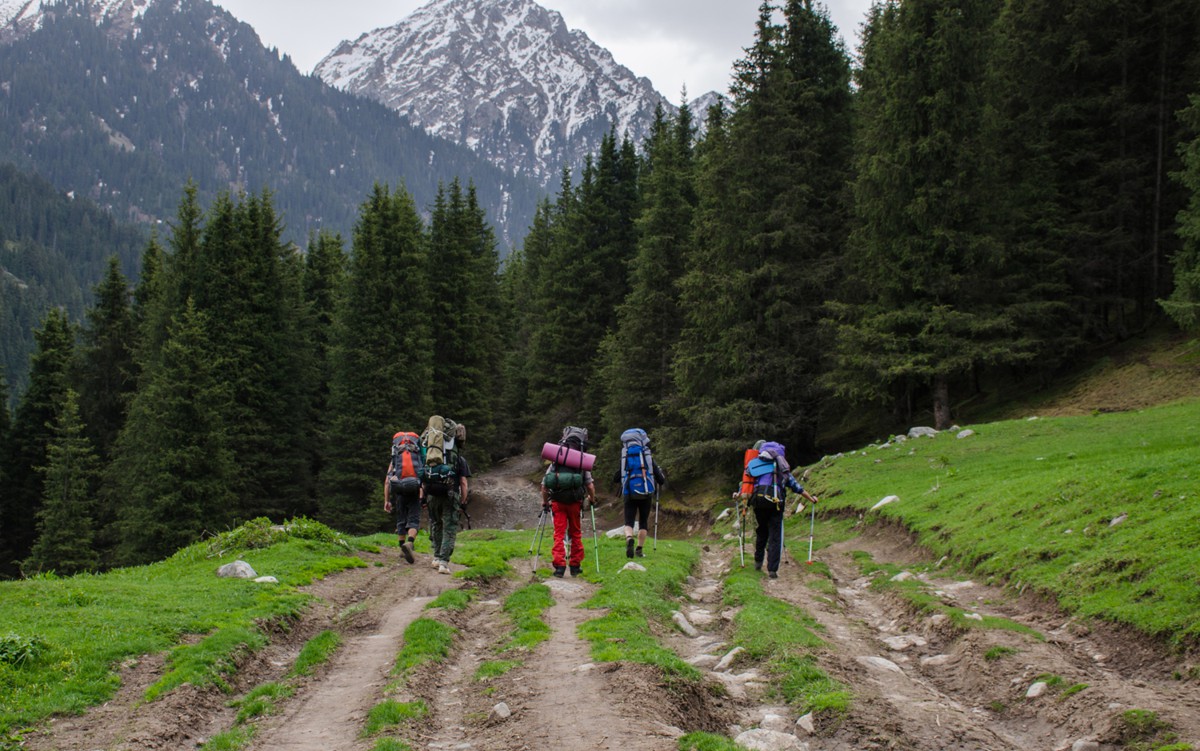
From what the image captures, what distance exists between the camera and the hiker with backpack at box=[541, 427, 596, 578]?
41.9 feet

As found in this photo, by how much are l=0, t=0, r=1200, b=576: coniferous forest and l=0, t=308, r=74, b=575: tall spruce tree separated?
7.77m

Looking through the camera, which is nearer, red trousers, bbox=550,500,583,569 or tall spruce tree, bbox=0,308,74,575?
red trousers, bbox=550,500,583,569

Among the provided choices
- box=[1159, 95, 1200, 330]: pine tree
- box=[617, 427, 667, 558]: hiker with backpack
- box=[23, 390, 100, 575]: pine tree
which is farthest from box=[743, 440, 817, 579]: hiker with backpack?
box=[23, 390, 100, 575]: pine tree

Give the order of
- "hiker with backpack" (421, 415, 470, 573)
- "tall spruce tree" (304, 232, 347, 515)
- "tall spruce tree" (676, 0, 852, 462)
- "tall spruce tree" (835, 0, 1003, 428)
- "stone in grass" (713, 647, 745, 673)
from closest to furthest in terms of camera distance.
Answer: "stone in grass" (713, 647, 745, 673), "hiker with backpack" (421, 415, 470, 573), "tall spruce tree" (835, 0, 1003, 428), "tall spruce tree" (676, 0, 852, 462), "tall spruce tree" (304, 232, 347, 515)

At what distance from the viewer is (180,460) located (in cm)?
3328

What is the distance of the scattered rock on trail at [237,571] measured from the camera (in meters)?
12.5

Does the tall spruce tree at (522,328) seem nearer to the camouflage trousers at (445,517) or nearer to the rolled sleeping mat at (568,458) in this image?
the camouflage trousers at (445,517)

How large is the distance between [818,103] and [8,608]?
1322 inches

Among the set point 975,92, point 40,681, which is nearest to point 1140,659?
point 40,681

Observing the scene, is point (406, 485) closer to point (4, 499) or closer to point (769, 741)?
point (769, 741)

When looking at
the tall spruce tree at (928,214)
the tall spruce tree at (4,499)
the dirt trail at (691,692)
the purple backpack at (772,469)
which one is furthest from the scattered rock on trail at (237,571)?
the tall spruce tree at (4,499)

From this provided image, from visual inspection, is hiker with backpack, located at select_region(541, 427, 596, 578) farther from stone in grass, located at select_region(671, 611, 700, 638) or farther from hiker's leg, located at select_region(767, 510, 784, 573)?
hiker's leg, located at select_region(767, 510, 784, 573)

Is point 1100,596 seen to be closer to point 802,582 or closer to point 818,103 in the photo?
point 802,582

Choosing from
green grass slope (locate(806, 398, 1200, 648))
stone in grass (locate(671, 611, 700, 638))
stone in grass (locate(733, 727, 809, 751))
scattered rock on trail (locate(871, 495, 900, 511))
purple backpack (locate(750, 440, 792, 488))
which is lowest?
stone in grass (locate(671, 611, 700, 638))
